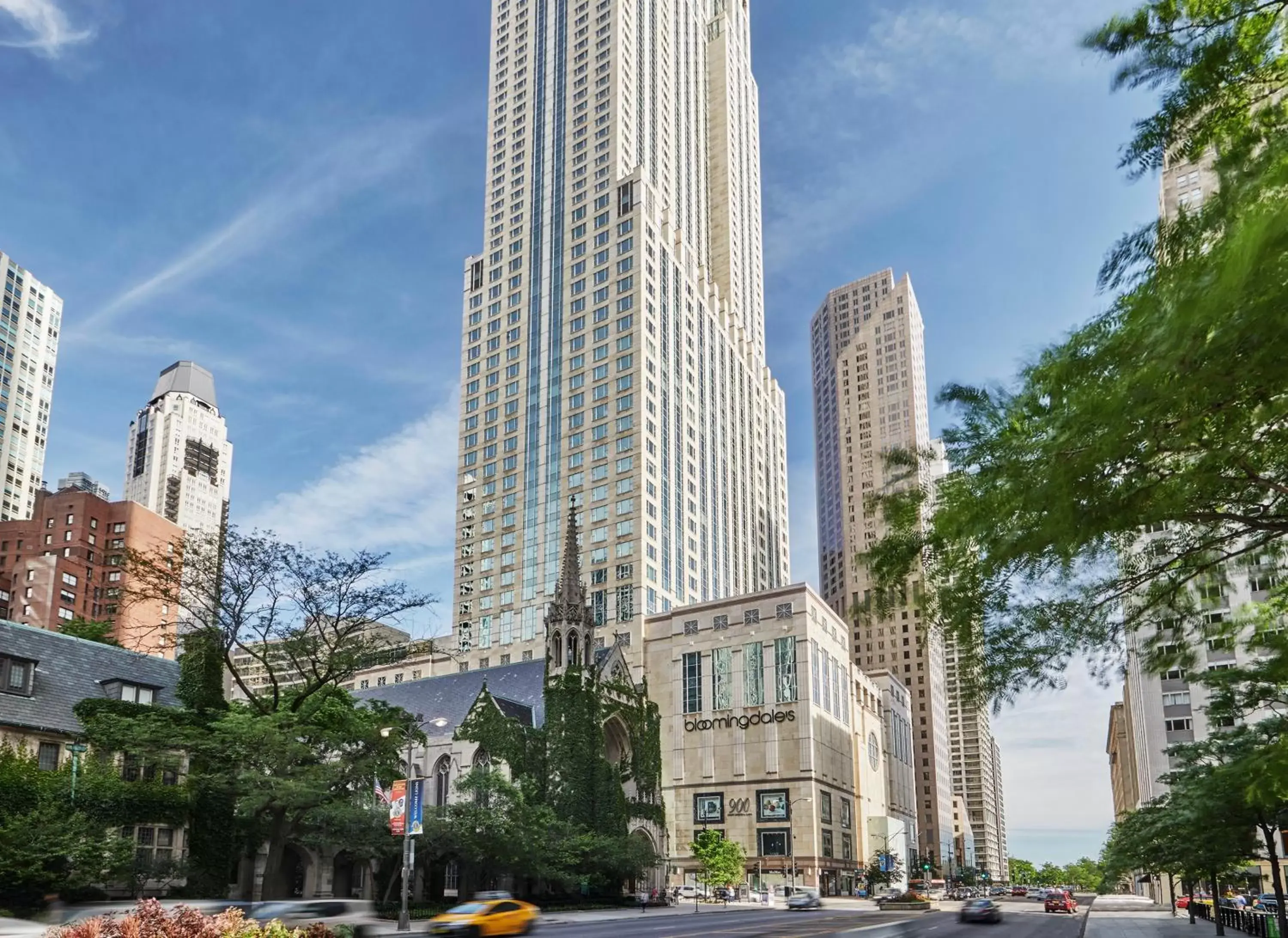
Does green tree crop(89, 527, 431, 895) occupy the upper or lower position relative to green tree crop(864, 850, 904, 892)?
upper

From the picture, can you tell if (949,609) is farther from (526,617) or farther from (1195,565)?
(526,617)

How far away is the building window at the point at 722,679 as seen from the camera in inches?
4419

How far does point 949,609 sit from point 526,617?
12734 centimetres

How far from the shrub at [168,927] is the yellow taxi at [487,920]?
1927 centimetres

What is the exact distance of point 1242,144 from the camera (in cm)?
859

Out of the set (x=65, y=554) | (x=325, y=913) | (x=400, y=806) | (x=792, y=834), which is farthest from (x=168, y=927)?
(x=65, y=554)

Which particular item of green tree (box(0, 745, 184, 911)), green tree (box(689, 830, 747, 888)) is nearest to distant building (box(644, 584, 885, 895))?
green tree (box(689, 830, 747, 888))

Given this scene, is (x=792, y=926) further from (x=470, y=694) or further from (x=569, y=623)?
(x=470, y=694)

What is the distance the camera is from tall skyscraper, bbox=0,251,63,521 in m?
163

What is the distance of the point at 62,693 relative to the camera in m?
47.9

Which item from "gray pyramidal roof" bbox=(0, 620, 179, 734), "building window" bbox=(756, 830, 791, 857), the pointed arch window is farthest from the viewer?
"building window" bbox=(756, 830, 791, 857)

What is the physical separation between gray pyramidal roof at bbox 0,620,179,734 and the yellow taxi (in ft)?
72.7

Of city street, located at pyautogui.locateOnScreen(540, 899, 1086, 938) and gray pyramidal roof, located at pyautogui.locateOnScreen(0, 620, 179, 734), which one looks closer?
city street, located at pyautogui.locateOnScreen(540, 899, 1086, 938)

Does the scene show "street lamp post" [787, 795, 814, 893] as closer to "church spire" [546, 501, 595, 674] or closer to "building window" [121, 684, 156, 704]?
"church spire" [546, 501, 595, 674]
